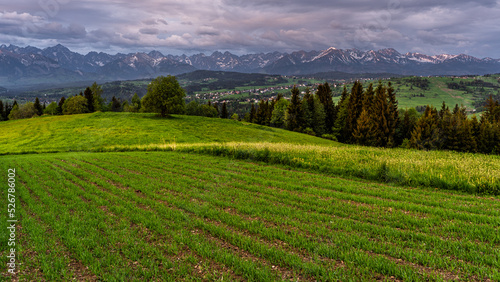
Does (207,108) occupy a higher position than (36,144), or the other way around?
Answer: (207,108)

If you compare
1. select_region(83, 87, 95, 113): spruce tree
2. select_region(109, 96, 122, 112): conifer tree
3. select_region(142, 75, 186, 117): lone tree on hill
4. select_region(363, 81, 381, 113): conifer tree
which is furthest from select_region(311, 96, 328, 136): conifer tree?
select_region(109, 96, 122, 112): conifer tree

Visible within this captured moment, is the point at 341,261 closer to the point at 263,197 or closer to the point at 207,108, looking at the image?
the point at 263,197

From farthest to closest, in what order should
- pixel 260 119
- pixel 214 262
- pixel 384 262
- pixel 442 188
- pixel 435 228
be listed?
pixel 260 119, pixel 442 188, pixel 435 228, pixel 214 262, pixel 384 262

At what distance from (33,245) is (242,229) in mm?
6612

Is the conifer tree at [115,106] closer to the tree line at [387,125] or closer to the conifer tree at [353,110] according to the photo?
the tree line at [387,125]

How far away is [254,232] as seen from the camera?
788cm

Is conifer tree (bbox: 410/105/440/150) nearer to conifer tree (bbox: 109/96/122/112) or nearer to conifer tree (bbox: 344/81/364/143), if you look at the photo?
conifer tree (bbox: 344/81/364/143)

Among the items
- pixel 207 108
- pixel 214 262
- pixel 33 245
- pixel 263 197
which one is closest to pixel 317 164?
pixel 263 197

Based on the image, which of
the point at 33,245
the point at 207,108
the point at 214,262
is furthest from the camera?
the point at 207,108

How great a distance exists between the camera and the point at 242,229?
809 centimetres

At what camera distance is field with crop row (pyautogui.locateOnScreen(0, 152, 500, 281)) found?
19.5ft

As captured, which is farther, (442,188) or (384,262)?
(442,188)

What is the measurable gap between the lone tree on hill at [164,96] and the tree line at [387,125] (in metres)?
37.3

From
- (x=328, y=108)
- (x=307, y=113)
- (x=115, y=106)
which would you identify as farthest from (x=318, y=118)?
(x=115, y=106)
